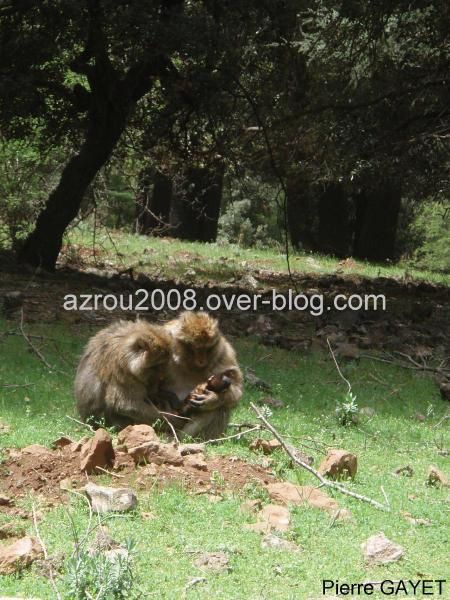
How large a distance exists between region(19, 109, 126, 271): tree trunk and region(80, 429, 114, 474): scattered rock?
810cm

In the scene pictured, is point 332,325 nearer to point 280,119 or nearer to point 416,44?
point 280,119

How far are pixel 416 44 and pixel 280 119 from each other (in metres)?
2.13

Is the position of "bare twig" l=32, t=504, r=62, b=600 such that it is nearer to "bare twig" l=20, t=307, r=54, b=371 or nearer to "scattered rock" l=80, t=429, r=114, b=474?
"scattered rock" l=80, t=429, r=114, b=474

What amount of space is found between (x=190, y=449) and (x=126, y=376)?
2.99 feet

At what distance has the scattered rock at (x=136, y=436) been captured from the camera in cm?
648

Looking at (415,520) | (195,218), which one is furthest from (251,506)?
(195,218)

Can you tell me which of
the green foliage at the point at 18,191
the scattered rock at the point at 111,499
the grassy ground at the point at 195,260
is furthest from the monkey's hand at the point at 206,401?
the grassy ground at the point at 195,260

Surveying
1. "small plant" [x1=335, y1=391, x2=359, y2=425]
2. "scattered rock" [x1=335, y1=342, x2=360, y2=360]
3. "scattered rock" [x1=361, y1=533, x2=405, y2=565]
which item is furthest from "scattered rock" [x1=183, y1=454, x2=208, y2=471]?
"scattered rock" [x1=335, y1=342, x2=360, y2=360]

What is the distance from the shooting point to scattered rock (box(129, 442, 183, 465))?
614cm

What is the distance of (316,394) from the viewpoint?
9.41m

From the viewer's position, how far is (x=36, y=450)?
6273 millimetres

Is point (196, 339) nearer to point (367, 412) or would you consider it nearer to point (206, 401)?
point (206, 401)

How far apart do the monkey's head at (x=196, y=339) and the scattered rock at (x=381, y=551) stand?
249 centimetres

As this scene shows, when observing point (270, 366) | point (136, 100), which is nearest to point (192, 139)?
point (136, 100)
